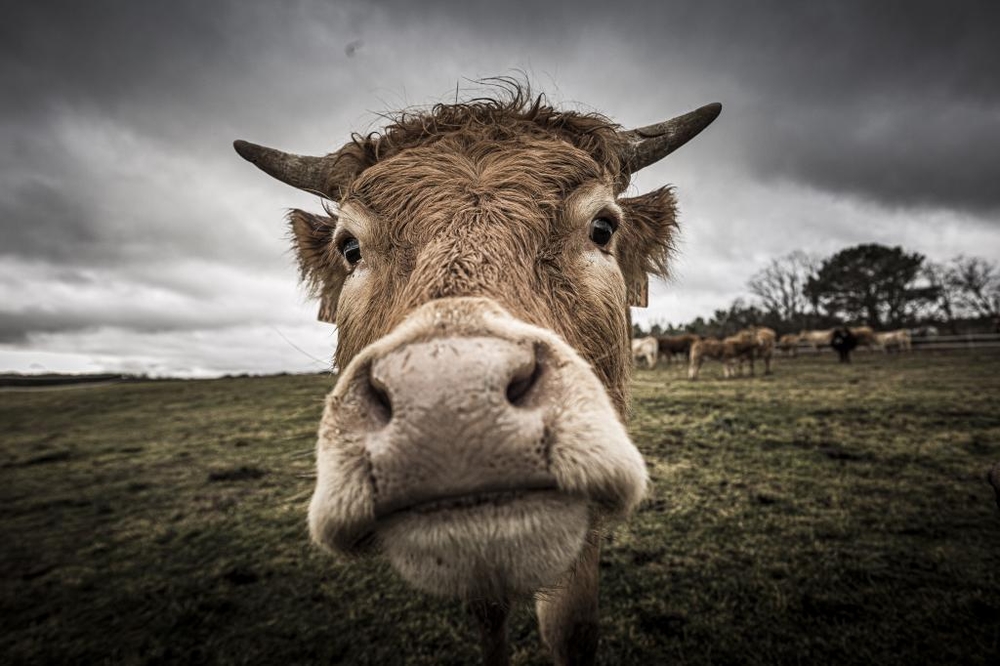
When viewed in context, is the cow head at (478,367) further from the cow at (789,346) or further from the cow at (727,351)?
the cow at (789,346)

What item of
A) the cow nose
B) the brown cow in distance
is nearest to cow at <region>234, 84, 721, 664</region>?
the cow nose

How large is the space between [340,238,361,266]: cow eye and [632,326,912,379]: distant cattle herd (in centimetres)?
1456

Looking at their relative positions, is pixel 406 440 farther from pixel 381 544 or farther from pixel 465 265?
pixel 465 265

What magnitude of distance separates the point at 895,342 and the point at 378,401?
40527 millimetres

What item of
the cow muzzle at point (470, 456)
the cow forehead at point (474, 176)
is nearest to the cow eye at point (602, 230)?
the cow forehead at point (474, 176)

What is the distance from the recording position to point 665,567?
149 inches

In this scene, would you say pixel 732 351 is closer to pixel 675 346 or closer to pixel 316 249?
pixel 675 346

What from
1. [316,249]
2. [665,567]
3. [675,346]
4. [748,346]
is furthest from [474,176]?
[675,346]

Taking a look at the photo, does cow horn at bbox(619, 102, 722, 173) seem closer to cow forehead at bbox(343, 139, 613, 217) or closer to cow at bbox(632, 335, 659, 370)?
cow forehead at bbox(343, 139, 613, 217)

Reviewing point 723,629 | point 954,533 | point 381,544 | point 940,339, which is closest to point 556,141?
point 381,544

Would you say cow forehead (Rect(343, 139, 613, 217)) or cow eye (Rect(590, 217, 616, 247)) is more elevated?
cow forehead (Rect(343, 139, 613, 217))

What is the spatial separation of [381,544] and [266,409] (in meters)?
19.5

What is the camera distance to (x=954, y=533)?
3854 mm

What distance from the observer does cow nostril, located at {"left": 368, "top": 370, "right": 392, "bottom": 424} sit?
102 centimetres
